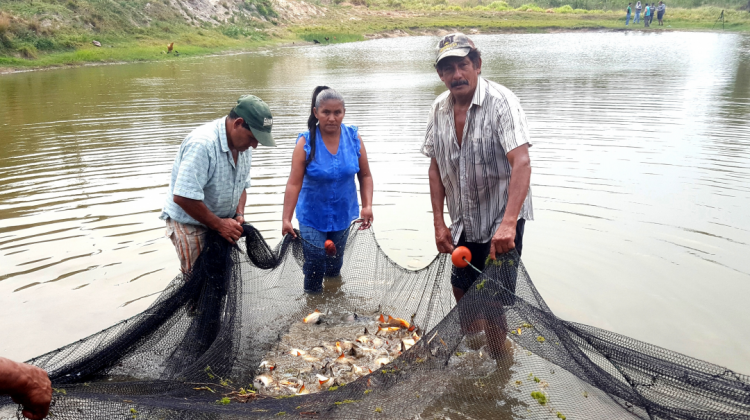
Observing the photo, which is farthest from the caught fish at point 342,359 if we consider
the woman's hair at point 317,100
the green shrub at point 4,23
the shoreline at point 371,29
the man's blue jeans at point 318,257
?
the green shrub at point 4,23

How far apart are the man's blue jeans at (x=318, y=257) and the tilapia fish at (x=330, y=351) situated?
0.25 metres

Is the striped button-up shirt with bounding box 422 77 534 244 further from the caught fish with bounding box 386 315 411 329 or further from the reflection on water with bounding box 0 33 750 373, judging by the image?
the reflection on water with bounding box 0 33 750 373

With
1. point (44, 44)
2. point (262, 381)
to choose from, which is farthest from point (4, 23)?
point (262, 381)

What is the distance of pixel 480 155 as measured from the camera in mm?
3045

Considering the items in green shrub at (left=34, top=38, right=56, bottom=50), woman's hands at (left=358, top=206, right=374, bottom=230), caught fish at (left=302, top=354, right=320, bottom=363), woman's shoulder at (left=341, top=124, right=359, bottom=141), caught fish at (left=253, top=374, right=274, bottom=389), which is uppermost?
green shrub at (left=34, top=38, right=56, bottom=50)

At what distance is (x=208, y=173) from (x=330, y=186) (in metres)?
1.02

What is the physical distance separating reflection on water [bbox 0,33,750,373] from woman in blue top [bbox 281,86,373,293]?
1.28 m

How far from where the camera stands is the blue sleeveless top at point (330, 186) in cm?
394

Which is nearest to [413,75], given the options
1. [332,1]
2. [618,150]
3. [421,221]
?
[618,150]

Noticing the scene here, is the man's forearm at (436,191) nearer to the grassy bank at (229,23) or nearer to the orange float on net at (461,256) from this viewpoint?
the orange float on net at (461,256)

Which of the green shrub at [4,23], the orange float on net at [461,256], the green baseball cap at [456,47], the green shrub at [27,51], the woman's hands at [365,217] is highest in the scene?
the green shrub at [4,23]

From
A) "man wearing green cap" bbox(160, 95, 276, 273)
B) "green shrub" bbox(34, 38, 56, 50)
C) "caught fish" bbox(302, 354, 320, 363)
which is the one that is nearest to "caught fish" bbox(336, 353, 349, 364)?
"caught fish" bbox(302, 354, 320, 363)

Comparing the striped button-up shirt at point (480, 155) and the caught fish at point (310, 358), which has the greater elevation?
the striped button-up shirt at point (480, 155)

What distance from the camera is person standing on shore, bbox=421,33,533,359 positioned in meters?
2.87
